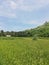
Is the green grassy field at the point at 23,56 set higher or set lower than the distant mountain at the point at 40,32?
lower

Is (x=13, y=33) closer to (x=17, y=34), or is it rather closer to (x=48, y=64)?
(x=17, y=34)

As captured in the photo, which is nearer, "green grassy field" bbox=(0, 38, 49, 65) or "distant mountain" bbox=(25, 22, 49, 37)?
"green grassy field" bbox=(0, 38, 49, 65)

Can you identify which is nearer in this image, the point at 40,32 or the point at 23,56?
the point at 23,56

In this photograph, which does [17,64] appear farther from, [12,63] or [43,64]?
[43,64]

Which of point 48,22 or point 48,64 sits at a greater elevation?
point 48,22

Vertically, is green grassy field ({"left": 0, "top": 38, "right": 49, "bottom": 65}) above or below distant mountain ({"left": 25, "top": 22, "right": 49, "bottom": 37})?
below

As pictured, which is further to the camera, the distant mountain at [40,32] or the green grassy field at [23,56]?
the distant mountain at [40,32]

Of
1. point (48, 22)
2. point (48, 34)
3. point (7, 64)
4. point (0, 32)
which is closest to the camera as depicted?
point (7, 64)

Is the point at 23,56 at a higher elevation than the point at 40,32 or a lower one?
lower

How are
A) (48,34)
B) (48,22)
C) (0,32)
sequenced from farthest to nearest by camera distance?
(48,22), (48,34), (0,32)

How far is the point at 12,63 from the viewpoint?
14.7m

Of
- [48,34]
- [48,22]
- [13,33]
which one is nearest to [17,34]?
[13,33]

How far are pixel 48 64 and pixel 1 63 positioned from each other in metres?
2.69

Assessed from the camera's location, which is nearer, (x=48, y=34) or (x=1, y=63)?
(x=1, y=63)
